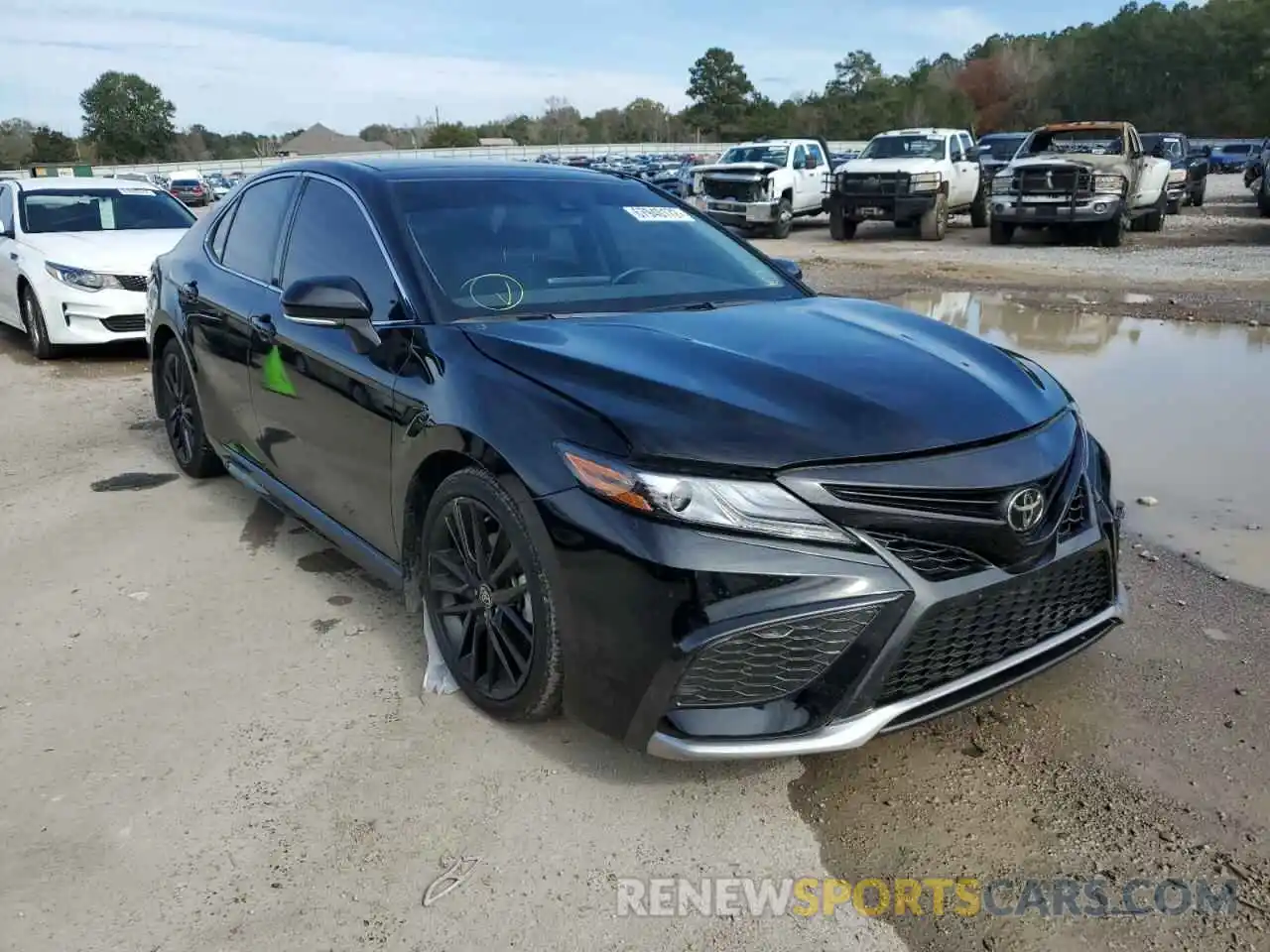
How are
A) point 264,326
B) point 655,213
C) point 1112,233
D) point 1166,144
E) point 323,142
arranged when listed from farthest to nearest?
1. point 323,142
2. point 1166,144
3. point 1112,233
4. point 655,213
5. point 264,326

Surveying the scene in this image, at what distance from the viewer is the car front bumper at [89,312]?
889 centimetres

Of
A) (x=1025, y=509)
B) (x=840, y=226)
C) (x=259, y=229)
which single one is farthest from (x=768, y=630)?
(x=840, y=226)

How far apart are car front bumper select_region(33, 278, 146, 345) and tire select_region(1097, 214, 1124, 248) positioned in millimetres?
15073

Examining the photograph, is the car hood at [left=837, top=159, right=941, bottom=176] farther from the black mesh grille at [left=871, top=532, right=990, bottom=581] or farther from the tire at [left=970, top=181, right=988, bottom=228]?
the black mesh grille at [left=871, top=532, right=990, bottom=581]

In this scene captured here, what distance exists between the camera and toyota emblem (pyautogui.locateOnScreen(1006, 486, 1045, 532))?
8.30ft

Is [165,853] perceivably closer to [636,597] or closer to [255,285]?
[636,597]

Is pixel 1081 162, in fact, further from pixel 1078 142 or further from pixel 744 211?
pixel 744 211

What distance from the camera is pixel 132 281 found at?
8.94m

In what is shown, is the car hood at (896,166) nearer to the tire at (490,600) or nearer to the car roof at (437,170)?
the car roof at (437,170)

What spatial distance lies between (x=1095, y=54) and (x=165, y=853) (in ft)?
320

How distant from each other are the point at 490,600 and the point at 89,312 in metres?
7.48

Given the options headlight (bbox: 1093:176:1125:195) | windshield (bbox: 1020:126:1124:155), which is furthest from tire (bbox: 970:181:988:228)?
headlight (bbox: 1093:176:1125:195)

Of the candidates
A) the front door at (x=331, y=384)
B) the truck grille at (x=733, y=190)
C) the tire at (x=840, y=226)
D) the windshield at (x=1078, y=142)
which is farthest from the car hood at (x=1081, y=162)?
the front door at (x=331, y=384)

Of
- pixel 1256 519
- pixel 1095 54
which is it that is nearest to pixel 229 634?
pixel 1256 519
